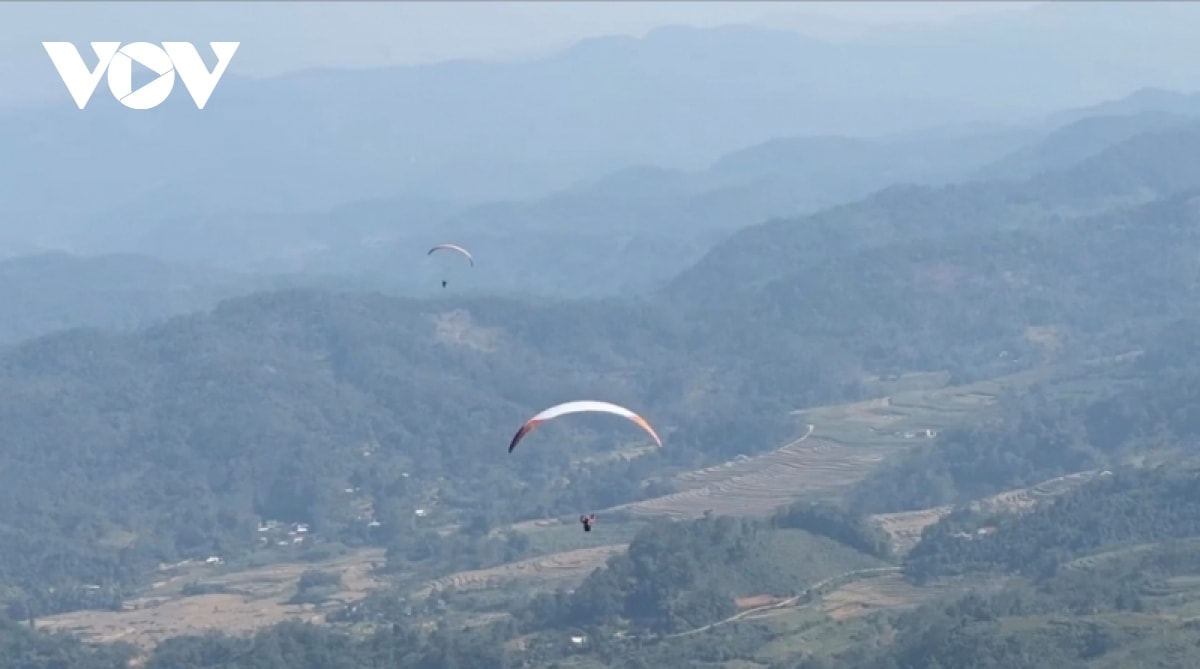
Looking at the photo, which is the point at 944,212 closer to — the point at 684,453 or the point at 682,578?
the point at 684,453

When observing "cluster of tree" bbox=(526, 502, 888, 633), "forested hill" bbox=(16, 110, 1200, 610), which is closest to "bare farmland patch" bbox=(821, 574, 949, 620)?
"cluster of tree" bbox=(526, 502, 888, 633)

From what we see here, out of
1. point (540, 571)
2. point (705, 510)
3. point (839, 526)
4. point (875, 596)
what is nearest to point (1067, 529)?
point (839, 526)

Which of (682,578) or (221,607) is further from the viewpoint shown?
(221,607)

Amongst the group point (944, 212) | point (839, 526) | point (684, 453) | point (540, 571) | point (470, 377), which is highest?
point (839, 526)

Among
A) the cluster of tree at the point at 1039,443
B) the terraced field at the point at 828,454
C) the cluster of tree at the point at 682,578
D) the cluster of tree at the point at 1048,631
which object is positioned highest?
the cluster of tree at the point at 1048,631

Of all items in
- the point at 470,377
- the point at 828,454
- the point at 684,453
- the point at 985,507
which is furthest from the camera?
the point at 470,377

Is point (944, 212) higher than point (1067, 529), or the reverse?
point (1067, 529)

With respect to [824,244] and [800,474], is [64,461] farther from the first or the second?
[824,244]

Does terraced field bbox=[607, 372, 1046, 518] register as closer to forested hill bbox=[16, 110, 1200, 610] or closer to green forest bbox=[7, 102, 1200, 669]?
green forest bbox=[7, 102, 1200, 669]

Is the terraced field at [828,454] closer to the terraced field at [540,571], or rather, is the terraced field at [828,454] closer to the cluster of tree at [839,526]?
the terraced field at [540,571]

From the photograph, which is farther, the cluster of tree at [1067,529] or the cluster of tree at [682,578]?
the cluster of tree at [1067,529]

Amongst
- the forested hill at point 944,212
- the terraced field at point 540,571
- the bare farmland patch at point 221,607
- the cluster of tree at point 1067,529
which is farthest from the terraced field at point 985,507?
the forested hill at point 944,212
